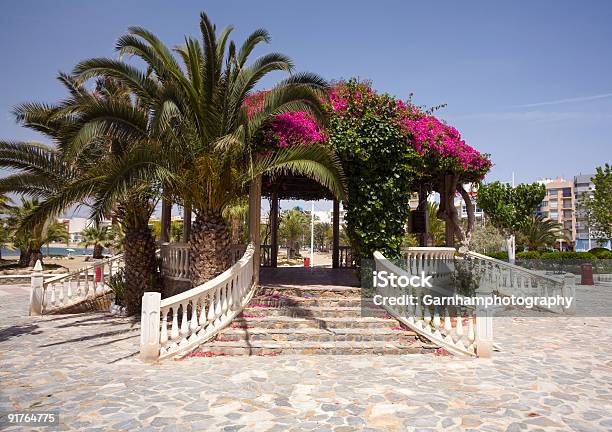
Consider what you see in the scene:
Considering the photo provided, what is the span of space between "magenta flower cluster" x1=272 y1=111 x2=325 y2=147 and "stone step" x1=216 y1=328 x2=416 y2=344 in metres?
4.28

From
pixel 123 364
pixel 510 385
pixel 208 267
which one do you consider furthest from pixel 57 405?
pixel 510 385

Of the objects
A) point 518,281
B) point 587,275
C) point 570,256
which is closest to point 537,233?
point 570,256

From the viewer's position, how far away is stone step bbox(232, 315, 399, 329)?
8547 millimetres

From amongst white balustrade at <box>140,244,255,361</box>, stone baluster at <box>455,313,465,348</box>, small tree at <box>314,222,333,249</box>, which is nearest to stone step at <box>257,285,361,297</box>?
white balustrade at <box>140,244,255,361</box>

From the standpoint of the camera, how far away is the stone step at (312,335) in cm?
808

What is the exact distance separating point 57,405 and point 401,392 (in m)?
4.31

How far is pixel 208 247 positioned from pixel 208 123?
8.57 feet

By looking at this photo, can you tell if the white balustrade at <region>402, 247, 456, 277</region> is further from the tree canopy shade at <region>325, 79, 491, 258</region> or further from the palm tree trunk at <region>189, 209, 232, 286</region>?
the palm tree trunk at <region>189, 209, 232, 286</region>

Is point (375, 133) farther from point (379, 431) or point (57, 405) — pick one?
point (57, 405)

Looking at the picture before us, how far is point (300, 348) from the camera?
7.73m

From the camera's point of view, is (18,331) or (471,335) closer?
(471,335)

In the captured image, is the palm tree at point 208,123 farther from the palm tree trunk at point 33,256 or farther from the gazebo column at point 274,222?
the palm tree trunk at point 33,256

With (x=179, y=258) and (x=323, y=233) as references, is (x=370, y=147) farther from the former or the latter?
(x=323, y=233)

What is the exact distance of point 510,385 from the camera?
6.05 meters
